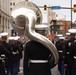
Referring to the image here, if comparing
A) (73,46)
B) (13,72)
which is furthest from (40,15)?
(13,72)

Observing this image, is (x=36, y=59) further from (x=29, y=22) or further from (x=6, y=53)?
(x=6, y=53)

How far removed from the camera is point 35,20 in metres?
5.68

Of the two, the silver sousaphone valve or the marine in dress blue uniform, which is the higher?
the silver sousaphone valve

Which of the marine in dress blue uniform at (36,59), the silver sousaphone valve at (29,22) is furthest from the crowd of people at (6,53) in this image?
the marine in dress blue uniform at (36,59)

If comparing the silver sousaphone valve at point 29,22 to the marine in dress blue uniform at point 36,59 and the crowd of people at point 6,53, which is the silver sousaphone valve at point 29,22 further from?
the crowd of people at point 6,53

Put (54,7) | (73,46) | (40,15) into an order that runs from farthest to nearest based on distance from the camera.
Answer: (54,7)
(73,46)
(40,15)

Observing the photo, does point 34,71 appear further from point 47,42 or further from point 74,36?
point 74,36

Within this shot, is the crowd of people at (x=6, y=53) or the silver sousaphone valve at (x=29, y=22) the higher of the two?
the silver sousaphone valve at (x=29, y=22)

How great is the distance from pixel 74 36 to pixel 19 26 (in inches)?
143

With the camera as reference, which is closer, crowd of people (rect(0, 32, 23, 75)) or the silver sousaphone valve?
the silver sousaphone valve

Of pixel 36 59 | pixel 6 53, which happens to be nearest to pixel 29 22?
pixel 36 59

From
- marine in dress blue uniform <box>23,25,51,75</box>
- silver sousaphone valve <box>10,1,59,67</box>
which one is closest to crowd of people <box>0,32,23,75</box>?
silver sousaphone valve <box>10,1,59,67</box>

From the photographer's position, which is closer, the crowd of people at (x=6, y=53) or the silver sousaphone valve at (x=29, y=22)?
the silver sousaphone valve at (x=29, y=22)

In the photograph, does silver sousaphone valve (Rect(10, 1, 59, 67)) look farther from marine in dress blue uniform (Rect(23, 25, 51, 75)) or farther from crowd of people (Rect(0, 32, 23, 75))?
crowd of people (Rect(0, 32, 23, 75))
